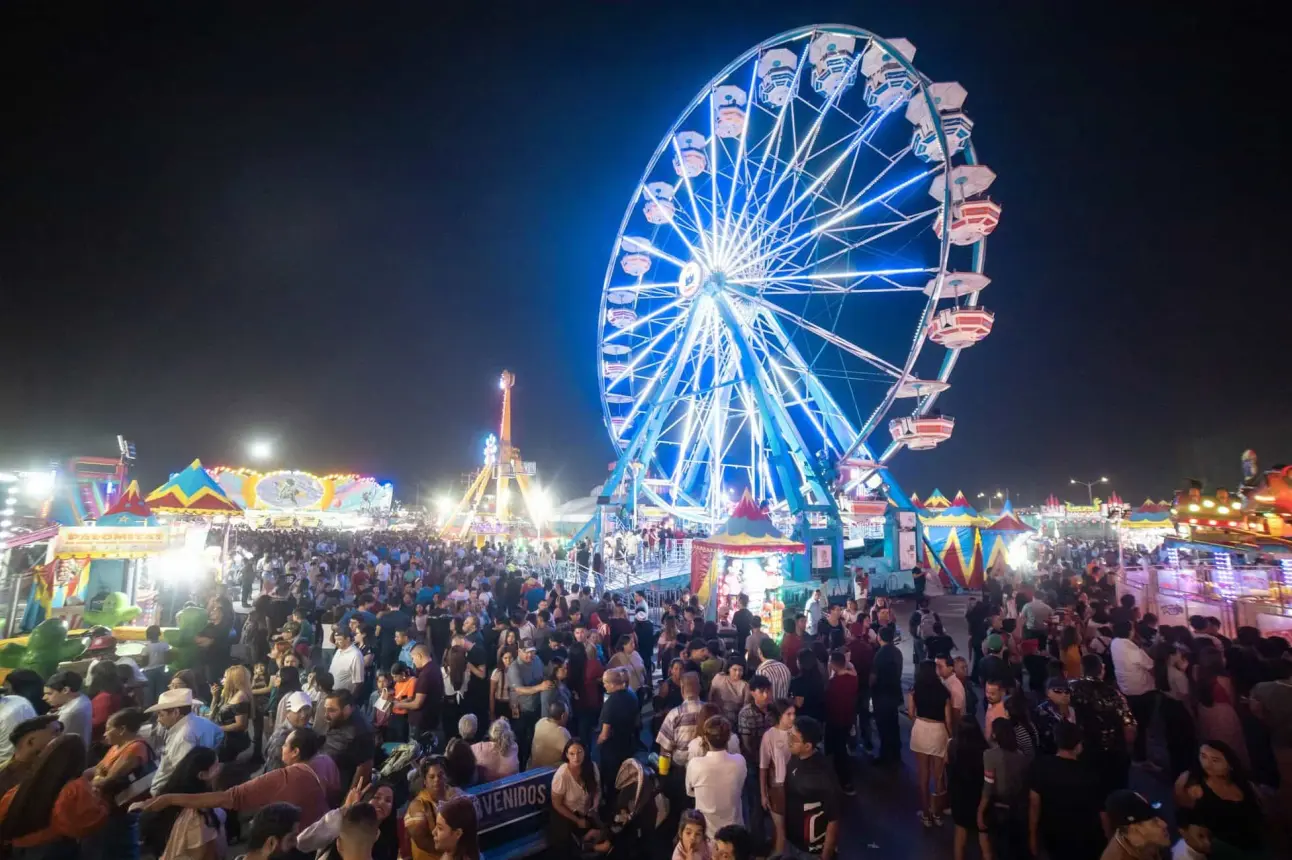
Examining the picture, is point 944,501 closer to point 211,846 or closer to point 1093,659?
point 1093,659

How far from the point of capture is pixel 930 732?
5.37m

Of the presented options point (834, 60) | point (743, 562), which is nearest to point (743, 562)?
point (743, 562)

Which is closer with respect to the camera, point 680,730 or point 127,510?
point 680,730

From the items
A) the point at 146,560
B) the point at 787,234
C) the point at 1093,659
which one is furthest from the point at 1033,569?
the point at 146,560

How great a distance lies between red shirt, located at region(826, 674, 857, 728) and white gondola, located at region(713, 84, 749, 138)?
64.3ft

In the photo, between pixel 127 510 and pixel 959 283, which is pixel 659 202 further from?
pixel 127 510

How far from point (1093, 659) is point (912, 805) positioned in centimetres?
215

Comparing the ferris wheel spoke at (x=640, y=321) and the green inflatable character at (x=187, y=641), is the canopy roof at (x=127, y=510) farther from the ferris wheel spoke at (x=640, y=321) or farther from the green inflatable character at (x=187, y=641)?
the ferris wheel spoke at (x=640, y=321)

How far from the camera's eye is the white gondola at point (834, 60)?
1772 cm

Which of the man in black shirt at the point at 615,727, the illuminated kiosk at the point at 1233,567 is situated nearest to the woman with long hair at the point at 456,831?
the man in black shirt at the point at 615,727

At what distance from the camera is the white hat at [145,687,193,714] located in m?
4.70

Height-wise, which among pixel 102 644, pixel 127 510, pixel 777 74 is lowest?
pixel 102 644

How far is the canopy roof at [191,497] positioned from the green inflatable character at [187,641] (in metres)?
7.19

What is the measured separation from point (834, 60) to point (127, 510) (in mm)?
21310
